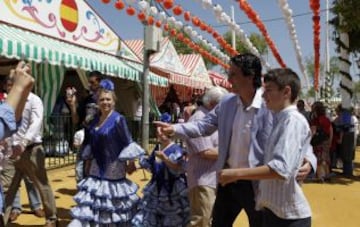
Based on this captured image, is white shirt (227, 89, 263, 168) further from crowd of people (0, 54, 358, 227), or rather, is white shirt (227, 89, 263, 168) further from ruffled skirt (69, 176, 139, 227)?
ruffled skirt (69, 176, 139, 227)

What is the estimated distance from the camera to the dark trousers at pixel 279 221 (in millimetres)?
2773

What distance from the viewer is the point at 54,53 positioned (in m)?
9.00

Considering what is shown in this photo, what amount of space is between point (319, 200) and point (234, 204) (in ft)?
16.1

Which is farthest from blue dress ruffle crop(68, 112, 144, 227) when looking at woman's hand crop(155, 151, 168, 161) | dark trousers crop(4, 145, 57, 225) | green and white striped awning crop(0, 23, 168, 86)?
green and white striped awning crop(0, 23, 168, 86)

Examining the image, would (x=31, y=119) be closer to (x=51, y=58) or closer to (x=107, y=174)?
(x=107, y=174)

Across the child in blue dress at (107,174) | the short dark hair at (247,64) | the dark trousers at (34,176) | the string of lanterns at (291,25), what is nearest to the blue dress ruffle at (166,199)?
the child in blue dress at (107,174)

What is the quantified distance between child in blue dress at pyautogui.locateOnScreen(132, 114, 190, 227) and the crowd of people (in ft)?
0.03

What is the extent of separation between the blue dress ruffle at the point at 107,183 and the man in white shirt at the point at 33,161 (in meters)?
0.75

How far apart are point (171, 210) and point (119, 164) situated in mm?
752

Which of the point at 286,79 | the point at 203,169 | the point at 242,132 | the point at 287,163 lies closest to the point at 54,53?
the point at 203,169

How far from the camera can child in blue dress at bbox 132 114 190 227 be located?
4.98 m

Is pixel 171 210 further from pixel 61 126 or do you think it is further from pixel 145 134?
pixel 61 126

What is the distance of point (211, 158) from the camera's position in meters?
4.60

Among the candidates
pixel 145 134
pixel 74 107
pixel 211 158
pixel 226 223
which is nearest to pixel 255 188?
pixel 226 223
